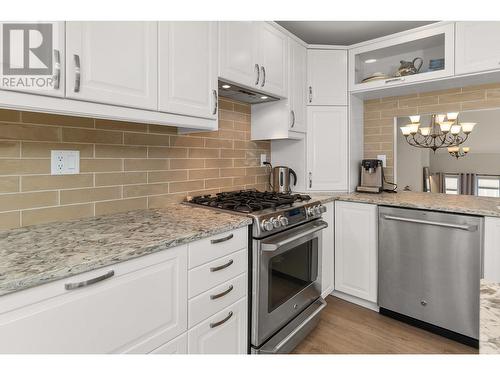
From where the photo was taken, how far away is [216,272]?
1411mm

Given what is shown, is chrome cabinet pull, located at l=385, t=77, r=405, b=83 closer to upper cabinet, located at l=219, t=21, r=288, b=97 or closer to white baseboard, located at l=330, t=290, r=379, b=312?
upper cabinet, located at l=219, t=21, r=288, b=97

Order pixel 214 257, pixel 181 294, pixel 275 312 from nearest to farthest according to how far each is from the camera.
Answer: pixel 181 294 → pixel 214 257 → pixel 275 312

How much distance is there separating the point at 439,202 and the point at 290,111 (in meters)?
1.35

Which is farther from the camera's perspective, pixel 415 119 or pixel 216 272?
pixel 415 119

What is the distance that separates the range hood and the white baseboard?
6.02 feet

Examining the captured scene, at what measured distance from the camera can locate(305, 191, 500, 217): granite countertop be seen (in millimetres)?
1915

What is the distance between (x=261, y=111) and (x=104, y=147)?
1400 millimetres

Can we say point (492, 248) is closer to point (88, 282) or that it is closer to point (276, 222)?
point (276, 222)

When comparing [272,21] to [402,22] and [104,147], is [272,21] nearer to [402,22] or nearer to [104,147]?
[402,22]

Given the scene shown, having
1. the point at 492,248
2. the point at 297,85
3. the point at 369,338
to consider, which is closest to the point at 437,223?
the point at 492,248

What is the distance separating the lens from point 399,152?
9.25ft

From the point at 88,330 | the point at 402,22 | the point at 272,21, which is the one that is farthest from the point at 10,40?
the point at 402,22

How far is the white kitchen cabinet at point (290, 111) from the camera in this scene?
2.44 metres

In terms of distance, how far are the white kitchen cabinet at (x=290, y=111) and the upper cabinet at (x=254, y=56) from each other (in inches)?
4.3
